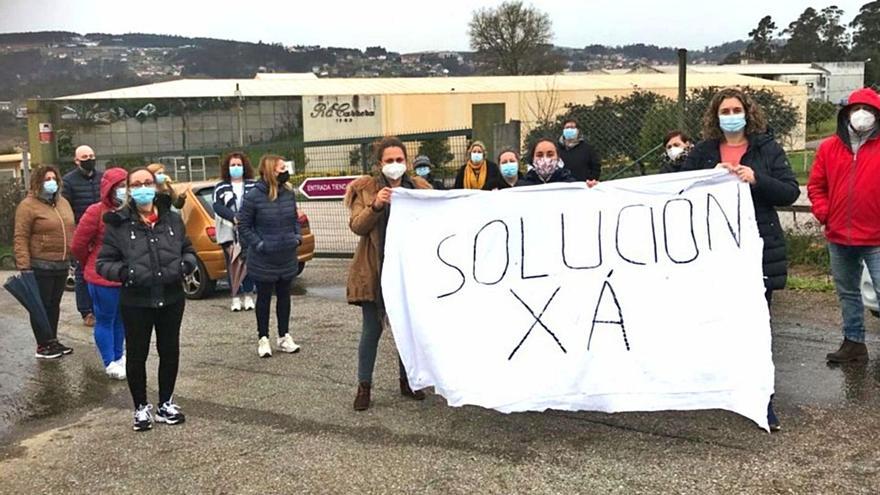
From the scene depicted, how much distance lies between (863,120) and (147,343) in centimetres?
469

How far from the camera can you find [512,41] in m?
79.2

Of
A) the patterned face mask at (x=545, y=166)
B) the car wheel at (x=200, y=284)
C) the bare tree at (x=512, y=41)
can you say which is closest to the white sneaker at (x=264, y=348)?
the patterned face mask at (x=545, y=166)

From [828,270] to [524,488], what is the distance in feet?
20.4

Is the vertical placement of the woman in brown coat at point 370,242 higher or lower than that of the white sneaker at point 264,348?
higher

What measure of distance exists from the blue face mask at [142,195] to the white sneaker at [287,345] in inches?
82.1

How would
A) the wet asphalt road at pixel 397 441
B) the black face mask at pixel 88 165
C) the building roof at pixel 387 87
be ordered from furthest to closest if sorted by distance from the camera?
the building roof at pixel 387 87
the black face mask at pixel 88 165
the wet asphalt road at pixel 397 441

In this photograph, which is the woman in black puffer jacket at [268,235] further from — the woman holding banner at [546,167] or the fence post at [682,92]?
the fence post at [682,92]

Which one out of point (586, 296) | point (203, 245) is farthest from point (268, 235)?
point (203, 245)

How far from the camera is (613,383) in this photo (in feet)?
15.0

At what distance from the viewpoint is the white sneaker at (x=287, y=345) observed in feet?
22.3

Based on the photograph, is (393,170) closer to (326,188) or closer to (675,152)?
(675,152)

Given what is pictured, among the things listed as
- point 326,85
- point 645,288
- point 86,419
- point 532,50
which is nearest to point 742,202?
point 645,288

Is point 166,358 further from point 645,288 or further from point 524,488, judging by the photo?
point 645,288

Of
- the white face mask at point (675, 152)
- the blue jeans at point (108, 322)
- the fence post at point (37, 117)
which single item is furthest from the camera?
the fence post at point (37, 117)
